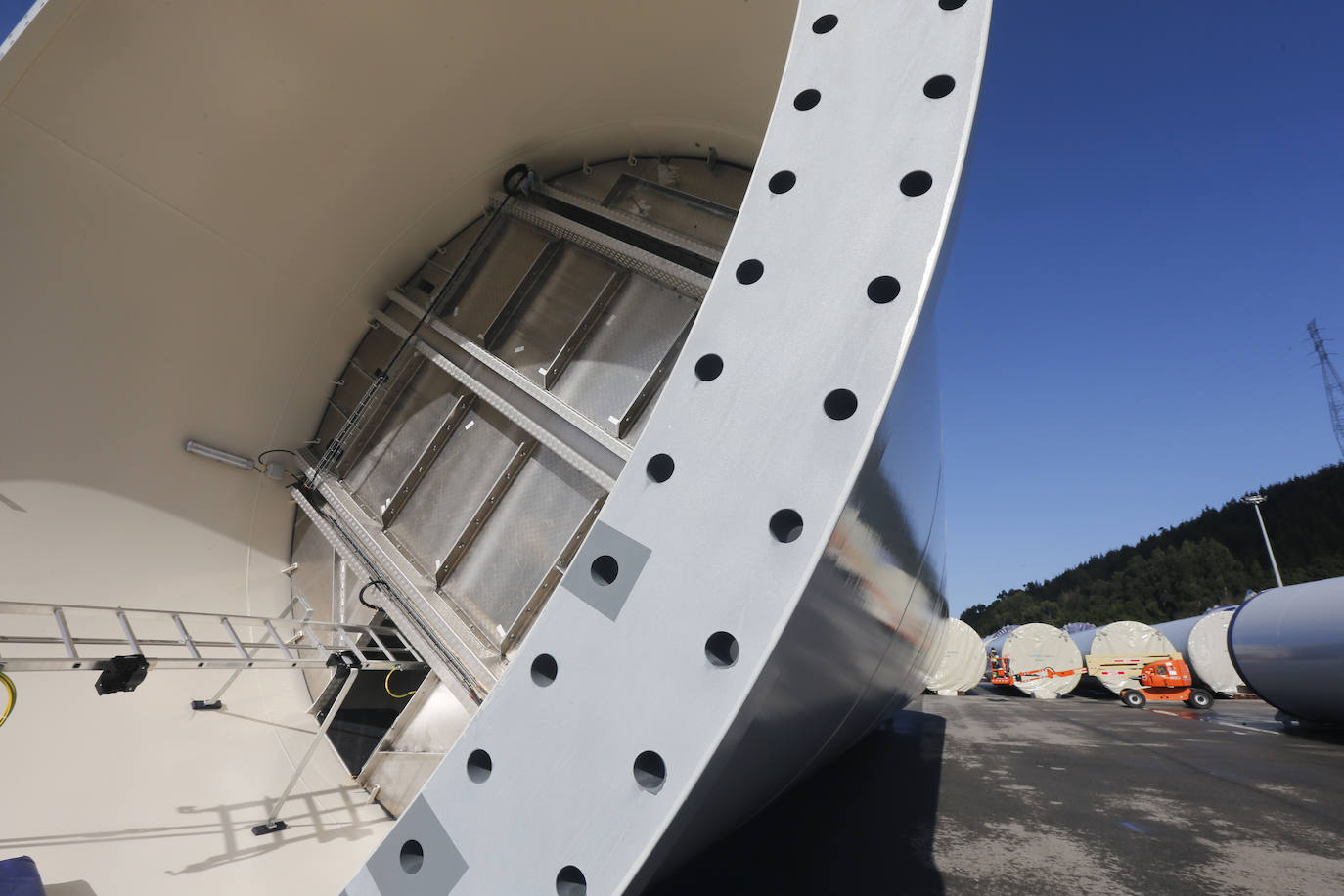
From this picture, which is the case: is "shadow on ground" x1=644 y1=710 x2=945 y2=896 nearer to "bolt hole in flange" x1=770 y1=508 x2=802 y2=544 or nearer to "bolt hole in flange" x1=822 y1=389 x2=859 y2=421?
"bolt hole in flange" x1=770 y1=508 x2=802 y2=544

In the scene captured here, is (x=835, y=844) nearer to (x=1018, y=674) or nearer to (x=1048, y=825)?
(x=1048, y=825)

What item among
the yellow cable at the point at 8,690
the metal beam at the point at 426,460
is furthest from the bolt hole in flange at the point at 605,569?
the metal beam at the point at 426,460

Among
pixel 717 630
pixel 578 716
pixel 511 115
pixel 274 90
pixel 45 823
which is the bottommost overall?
pixel 45 823

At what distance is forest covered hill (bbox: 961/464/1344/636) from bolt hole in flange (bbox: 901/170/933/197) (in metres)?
56.1

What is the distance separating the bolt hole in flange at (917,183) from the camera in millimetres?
1067

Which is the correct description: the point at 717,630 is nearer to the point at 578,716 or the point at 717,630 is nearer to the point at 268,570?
the point at 578,716

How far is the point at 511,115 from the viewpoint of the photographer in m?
3.80

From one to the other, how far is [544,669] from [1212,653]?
1824 centimetres

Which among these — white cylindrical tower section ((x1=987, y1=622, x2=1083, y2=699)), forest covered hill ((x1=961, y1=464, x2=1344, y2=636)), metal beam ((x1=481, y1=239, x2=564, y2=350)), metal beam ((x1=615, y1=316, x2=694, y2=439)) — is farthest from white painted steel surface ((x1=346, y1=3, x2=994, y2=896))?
forest covered hill ((x1=961, y1=464, x2=1344, y2=636))

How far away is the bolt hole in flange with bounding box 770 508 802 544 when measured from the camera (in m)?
0.98

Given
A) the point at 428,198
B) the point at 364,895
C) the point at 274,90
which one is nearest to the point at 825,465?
the point at 364,895

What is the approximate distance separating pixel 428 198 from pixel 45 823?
3588 mm

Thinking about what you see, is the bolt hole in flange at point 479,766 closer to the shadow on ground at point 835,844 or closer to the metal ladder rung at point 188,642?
the shadow on ground at point 835,844

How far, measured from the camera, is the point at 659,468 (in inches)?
43.1
